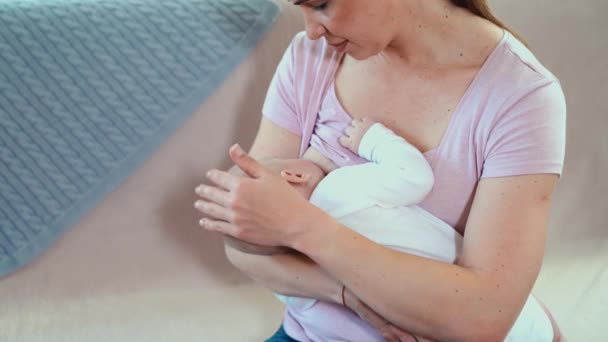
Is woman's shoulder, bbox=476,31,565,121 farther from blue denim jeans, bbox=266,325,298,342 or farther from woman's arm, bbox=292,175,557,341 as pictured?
blue denim jeans, bbox=266,325,298,342

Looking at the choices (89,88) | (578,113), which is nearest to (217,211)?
(89,88)

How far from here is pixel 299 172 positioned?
1080 millimetres

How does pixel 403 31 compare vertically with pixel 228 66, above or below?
above

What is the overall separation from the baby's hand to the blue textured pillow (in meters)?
0.46

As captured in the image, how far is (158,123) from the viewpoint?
1438 millimetres

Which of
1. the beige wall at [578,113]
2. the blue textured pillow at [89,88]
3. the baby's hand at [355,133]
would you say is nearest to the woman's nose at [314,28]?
the baby's hand at [355,133]

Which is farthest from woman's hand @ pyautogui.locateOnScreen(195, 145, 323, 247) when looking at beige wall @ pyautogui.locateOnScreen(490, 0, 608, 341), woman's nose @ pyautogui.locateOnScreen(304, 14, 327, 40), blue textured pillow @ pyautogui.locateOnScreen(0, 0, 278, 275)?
beige wall @ pyautogui.locateOnScreen(490, 0, 608, 341)

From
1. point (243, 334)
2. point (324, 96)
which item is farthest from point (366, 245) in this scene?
point (243, 334)

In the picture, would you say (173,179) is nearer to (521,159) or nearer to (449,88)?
(449,88)

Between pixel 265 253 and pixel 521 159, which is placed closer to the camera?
pixel 521 159

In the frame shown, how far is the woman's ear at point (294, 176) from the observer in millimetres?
1054

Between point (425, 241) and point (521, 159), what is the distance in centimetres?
19

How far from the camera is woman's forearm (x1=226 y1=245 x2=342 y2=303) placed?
1034 millimetres

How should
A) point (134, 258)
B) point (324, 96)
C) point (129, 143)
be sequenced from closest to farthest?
1. point (324, 96)
2. point (129, 143)
3. point (134, 258)
